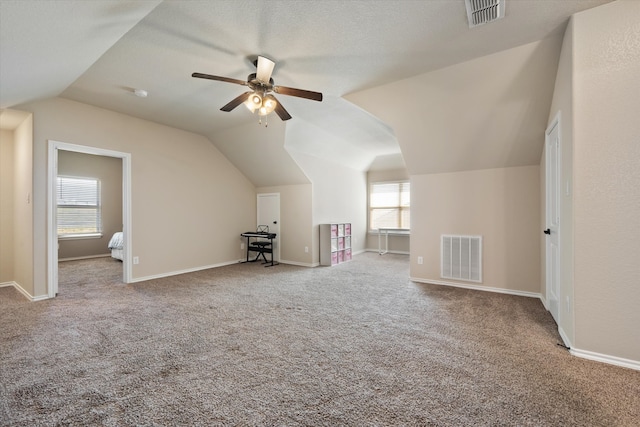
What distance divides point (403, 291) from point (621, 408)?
2416 millimetres

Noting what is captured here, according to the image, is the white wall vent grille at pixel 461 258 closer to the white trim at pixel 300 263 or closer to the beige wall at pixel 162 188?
the white trim at pixel 300 263

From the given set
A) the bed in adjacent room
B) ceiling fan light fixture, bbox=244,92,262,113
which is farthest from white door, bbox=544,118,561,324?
the bed in adjacent room

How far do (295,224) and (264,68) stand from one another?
12.4 ft

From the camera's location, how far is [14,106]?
3377 millimetres

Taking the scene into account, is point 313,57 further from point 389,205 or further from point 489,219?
point 389,205

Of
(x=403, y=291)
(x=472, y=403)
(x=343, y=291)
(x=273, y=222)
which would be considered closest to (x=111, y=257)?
(x=273, y=222)

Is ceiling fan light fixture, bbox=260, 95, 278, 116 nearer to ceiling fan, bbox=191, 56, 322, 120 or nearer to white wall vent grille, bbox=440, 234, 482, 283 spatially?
ceiling fan, bbox=191, 56, 322, 120

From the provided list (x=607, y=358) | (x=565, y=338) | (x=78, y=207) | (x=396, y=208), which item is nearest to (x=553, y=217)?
(x=565, y=338)

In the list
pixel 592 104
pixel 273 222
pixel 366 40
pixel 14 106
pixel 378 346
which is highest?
pixel 366 40

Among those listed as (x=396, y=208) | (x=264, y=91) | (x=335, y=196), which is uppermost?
(x=264, y=91)

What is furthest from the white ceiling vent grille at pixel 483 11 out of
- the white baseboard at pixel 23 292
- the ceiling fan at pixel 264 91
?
the white baseboard at pixel 23 292

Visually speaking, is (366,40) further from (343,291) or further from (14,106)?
(14,106)

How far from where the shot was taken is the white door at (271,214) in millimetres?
6262

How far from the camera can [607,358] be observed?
79.7 inches
